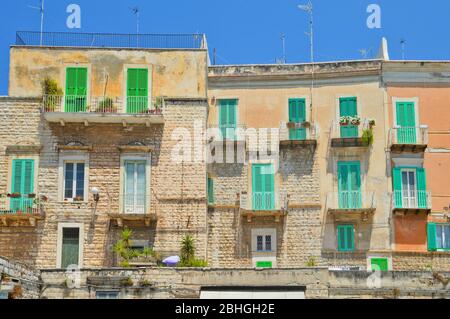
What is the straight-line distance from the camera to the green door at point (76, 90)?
32438 mm

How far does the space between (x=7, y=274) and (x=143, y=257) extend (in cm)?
723

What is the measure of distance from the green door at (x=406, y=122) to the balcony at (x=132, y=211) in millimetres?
10926

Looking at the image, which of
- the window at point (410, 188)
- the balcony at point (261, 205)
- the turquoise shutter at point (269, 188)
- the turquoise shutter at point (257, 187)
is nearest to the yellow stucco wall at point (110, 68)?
the turquoise shutter at point (257, 187)

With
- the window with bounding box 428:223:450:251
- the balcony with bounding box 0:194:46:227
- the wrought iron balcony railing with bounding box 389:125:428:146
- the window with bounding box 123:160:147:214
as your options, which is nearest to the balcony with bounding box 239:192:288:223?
the window with bounding box 123:160:147:214

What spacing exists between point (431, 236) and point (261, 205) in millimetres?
7138

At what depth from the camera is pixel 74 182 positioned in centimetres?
3206

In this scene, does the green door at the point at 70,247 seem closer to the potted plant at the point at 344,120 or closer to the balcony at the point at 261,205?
the balcony at the point at 261,205

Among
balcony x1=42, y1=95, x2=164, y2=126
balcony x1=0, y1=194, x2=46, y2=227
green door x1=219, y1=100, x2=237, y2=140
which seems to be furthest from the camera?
green door x1=219, y1=100, x2=237, y2=140

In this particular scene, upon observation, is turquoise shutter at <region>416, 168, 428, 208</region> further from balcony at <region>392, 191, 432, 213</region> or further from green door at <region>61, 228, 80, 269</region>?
green door at <region>61, 228, 80, 269</region>

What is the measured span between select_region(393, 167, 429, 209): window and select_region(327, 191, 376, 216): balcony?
3.50 feet

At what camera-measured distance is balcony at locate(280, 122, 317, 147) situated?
3406cm

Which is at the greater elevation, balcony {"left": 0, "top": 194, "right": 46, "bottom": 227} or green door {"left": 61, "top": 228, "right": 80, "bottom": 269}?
balcony {"left": 0, "top": 194, "right": 46, "bottom": 227}

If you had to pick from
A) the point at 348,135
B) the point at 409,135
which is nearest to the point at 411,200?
the point at 409,135
